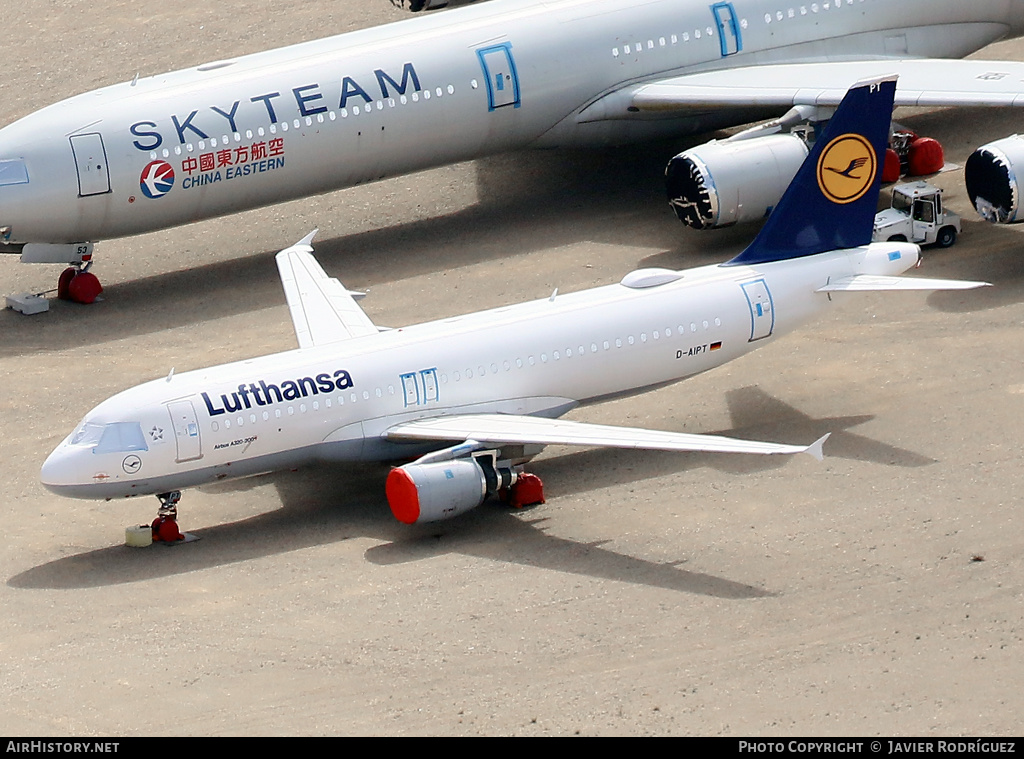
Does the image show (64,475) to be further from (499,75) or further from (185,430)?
(499,75)

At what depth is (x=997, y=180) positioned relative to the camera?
→ 1590 inches

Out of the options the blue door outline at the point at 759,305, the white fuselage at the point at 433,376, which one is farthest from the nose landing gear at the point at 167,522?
the blue door outline at the point at 759,305

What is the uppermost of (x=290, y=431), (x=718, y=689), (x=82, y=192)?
(x=82, y=192)

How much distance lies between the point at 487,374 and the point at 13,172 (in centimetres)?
1355

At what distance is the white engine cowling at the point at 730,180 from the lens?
138 feet

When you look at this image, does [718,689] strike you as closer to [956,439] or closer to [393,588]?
[393,588]

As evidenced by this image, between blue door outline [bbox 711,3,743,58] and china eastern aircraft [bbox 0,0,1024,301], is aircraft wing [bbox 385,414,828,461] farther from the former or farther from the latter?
blue door outline [bbox 711,3,743,58]

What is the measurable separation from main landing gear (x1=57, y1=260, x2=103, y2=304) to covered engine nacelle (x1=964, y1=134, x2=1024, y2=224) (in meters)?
19.4

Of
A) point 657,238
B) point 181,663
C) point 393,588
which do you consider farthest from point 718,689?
point 657,238

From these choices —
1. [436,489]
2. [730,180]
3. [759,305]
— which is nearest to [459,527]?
[436,489]

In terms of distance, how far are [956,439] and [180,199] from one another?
1803cm

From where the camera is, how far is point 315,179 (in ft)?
142

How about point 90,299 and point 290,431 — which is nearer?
point 290,431

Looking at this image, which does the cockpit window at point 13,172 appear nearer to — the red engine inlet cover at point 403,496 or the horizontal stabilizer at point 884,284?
the red engine inlet cover at point 403,496
